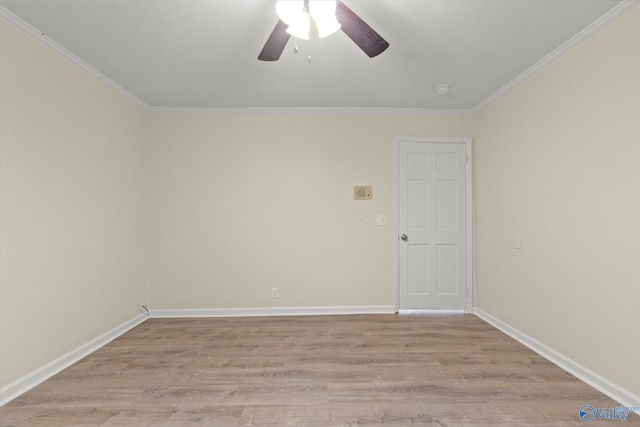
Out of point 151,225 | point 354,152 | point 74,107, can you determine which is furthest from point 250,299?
point 74,107

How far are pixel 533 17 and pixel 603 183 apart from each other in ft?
4.09

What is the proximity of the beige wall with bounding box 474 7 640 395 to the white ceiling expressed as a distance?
12.4 inches

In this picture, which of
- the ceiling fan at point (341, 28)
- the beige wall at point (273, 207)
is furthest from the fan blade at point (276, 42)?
the beige wall at point (273, 207)

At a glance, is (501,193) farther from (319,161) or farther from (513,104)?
(319,161)

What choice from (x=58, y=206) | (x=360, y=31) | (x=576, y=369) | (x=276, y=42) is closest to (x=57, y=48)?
(x=58, y=206)

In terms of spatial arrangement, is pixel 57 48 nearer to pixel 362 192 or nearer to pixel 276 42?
Result: pixel 276 42

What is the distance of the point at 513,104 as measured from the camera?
3.06 metres

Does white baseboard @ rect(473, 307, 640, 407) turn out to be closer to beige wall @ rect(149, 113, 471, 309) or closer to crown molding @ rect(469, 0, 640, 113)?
beige wall @ rect(149, 113, 471, 309)

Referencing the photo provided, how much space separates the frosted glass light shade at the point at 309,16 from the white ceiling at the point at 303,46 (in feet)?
1.32

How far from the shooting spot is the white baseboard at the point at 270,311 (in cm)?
369

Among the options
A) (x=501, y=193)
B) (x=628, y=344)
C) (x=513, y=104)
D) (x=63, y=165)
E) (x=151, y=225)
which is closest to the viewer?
(x=628, y=344)

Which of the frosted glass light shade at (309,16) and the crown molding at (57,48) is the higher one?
the crown molding at (57,48)

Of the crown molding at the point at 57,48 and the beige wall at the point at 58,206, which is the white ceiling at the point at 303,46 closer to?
the crown molding at the point at 57,48

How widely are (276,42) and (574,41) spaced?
227cm
